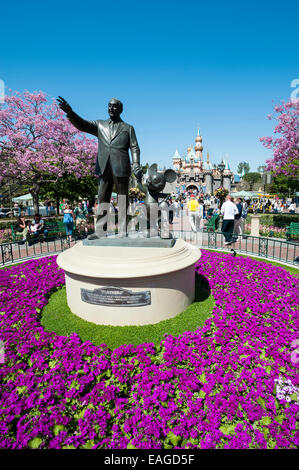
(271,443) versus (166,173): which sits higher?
(166,173)

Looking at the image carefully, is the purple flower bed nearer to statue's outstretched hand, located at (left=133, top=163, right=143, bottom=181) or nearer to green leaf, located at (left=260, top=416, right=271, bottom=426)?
green leaf, located at (left=260, top=416, right=271, bottom=426)

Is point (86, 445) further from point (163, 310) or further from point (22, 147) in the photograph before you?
point (22, 147)

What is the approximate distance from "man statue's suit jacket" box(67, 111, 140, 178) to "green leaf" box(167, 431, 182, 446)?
13.1 ft

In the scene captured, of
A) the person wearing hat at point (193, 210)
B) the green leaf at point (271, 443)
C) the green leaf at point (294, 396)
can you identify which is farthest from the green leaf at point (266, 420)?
the person wearing hat at point (193, 210)

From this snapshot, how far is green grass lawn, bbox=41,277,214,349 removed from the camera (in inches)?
156

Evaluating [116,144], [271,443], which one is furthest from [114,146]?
[271,443]

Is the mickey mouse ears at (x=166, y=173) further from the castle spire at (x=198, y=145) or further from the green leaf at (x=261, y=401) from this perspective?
the castle spire at (x=198, y=145)

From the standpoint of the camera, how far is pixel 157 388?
9.88 ft

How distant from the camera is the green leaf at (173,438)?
2512 mm

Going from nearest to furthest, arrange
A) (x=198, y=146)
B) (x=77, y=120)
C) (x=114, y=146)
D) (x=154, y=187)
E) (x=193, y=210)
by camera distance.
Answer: (x=77, y=120) → (x=114, y=146) → (x=154, y=187) → (x=193, y=210) → (x=198, y=146)

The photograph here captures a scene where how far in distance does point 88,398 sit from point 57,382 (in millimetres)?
454

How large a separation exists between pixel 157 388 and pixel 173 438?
55 cm

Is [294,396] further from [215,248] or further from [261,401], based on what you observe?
[215,248]

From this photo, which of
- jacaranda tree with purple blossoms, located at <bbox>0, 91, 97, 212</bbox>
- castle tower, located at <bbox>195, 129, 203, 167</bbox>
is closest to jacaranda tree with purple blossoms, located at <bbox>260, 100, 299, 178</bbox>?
jacaranda tree with purple blossoms, located at <bbox>0, 91, 97, 212</bbox>
